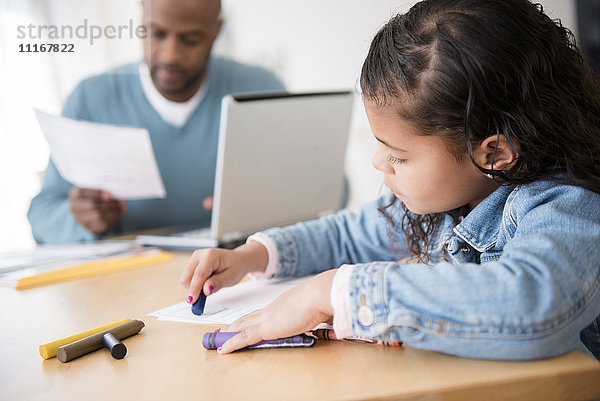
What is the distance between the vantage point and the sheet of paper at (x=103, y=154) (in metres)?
1.23

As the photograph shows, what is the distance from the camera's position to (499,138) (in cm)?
67

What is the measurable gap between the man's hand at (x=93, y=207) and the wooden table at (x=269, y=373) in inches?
31.6

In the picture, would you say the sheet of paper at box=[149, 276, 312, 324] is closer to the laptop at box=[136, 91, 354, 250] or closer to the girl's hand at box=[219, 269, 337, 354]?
the girl's hand at box=[219, 269, 337, 354]

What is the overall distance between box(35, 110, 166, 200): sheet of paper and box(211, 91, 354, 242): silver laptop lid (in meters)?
0.27

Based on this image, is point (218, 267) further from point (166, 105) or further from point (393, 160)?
point (166, 105)

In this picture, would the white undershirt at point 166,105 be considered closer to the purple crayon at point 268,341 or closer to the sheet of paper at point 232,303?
the sheet of paper at point 232,303

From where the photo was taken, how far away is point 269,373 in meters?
0.52

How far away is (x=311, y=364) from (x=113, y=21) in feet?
5.22

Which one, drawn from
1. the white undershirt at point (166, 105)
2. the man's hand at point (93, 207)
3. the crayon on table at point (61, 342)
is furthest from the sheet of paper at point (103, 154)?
the crayon on table at point (61, 342)

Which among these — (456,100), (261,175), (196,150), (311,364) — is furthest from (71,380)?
(196,150)

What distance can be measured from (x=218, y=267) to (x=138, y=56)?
1217mm

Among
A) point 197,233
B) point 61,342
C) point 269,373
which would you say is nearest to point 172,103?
point 197,233

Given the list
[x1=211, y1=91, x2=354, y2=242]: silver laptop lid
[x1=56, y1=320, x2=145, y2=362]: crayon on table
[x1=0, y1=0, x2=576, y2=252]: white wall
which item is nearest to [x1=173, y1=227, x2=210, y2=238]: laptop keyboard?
[x1=211, y1=91, x2=354, y2=242]: silver laptop lid

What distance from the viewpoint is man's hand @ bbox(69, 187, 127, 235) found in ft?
4.80
